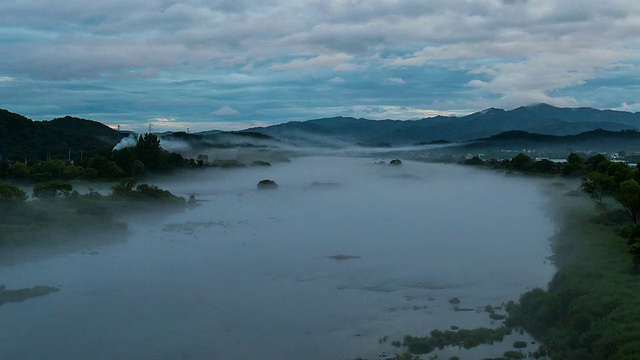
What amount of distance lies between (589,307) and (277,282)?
67.0 feet

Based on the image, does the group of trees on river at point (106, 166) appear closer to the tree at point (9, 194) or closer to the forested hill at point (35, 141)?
the forested hill at point (35, 141)

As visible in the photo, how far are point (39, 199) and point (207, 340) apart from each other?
37.2m

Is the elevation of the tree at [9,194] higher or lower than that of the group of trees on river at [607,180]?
lower

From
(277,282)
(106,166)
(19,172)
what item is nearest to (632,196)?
(277,282)

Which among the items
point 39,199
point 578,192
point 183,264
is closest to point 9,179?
point 39,199

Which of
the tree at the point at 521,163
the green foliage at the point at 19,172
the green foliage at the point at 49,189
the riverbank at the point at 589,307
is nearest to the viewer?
the riverbank at the point at 589,307

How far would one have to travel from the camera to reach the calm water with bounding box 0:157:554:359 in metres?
26.7

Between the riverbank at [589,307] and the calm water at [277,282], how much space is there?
2.21m

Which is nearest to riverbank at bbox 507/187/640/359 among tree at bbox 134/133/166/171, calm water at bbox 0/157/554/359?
calm water at bbox 0/157/554/359

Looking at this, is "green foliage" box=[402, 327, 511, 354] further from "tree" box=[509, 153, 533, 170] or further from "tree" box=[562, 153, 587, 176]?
"tree" box=[509, 153, 533, 170]

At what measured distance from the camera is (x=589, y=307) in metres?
23.5

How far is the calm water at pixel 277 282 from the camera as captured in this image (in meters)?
26.7

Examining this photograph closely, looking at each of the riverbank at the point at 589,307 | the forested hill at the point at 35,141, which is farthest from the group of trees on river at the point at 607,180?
the forested hill at the point at 35,141

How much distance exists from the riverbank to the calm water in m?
2.21
